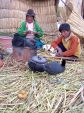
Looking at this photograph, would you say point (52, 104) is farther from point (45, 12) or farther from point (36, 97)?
point (45, 12)

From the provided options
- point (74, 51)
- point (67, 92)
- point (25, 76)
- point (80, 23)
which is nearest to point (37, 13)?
Answer: point (80, 23)

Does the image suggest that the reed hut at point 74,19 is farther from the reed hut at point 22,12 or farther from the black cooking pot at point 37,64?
the black cooking pot at point 37,64

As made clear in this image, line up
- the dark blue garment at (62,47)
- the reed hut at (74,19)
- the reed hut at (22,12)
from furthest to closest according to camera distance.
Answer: the reed hut at (22,12) < the reed hut at (74,19) < the dark blue garment at (62,47)

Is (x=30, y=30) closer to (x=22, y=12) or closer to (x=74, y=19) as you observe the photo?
(x=74, y=19)

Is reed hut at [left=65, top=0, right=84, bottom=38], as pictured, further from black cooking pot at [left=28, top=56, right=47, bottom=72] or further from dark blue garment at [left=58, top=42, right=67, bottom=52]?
black cooking pot at [left=28, top=56, right=47, bottom=72]

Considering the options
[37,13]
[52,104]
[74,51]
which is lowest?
[52,104]

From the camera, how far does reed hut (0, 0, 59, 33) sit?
24.9 feet

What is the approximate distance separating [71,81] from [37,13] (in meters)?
3.82

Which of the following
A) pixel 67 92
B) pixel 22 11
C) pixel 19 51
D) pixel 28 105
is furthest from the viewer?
pixel 22 11

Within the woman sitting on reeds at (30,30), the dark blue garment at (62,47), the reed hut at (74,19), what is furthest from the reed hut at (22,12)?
the dark blue garment at (62,47)

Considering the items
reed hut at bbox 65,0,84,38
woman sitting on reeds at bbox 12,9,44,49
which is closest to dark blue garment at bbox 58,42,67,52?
woman sitting on reeds at bbox 12,9,44,49

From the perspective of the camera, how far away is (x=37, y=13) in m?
8.02

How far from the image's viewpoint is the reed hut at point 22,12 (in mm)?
7582

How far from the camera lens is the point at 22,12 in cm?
773
